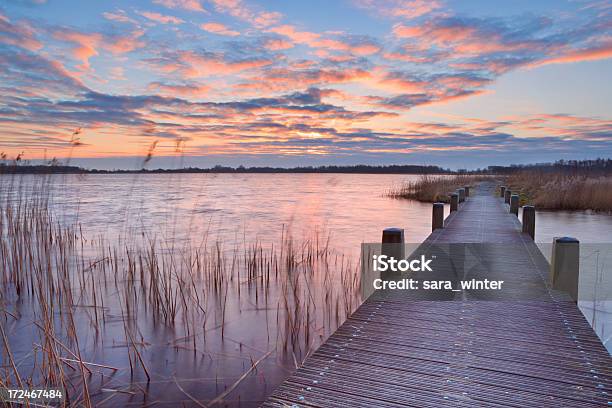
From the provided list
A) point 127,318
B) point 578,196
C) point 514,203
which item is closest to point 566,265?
point 127,318

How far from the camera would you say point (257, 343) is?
503cm

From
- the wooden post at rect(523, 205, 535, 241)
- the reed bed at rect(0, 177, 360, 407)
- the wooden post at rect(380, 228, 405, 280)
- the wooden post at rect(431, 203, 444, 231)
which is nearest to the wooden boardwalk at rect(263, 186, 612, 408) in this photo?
the wooden post at rect(380, 228, 405, 280)

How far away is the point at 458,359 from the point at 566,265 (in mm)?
2344

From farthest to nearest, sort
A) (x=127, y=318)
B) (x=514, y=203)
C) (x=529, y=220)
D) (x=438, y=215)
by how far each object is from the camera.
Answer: (x=514, y=203) < (x=438, y=215) < (x=529, y=220) < (x=127, y=318)

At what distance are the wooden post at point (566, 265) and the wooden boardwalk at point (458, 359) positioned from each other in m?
0.13

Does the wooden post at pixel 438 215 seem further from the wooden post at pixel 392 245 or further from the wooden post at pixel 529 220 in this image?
the wooden post at pixel 392 245

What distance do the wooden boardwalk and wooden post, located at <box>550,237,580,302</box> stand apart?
127 mm

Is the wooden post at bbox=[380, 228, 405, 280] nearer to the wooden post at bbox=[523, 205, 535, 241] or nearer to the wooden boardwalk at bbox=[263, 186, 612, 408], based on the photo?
the wooden boardwalk at bbox=[263, 186, 612, 408]

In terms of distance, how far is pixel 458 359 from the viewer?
288 centimetres

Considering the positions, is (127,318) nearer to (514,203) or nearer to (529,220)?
(529,220)

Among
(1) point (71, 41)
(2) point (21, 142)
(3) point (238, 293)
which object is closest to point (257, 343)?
(3) point (238, 293)

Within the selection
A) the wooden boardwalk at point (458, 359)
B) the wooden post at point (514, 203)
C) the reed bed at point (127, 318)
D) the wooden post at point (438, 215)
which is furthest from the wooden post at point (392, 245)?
the wooden post at point (514, 203)

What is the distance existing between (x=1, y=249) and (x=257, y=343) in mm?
4825

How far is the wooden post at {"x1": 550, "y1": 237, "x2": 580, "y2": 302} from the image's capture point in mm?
4168
